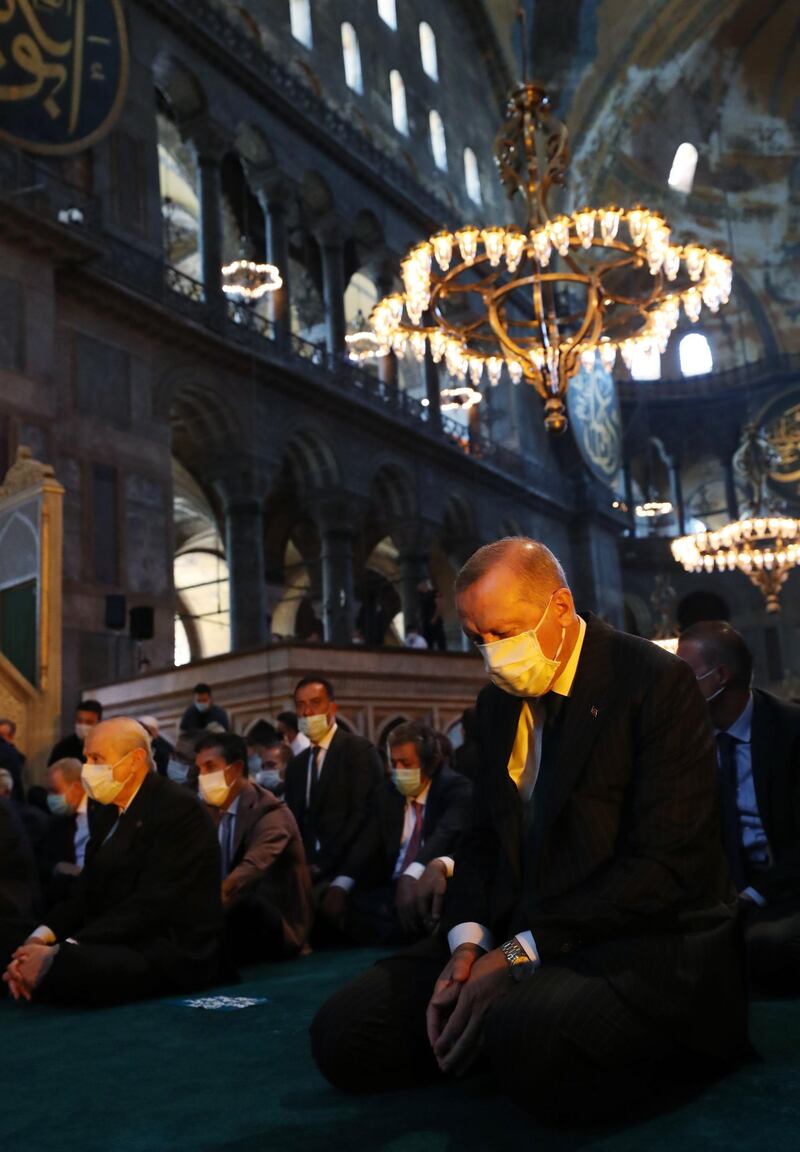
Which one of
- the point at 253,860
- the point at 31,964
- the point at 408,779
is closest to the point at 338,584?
the point at 408,779

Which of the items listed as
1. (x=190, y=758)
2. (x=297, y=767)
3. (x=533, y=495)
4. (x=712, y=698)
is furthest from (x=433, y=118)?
(x=712, y=698)

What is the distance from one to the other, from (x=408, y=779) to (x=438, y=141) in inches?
688

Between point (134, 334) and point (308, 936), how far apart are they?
9577 mm

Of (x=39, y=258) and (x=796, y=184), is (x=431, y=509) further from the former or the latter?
(x=796, y=184)

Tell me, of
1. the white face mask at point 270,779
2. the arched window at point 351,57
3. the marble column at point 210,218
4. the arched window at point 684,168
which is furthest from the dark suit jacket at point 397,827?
the arched window at point 684,168

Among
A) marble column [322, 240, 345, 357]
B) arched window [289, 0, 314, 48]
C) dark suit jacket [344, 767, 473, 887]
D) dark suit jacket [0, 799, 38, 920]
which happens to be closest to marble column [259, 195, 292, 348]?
marble column [322, 240, 345, 357]

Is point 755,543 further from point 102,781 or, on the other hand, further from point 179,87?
point 102,781

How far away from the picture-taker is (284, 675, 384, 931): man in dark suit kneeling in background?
4906mm

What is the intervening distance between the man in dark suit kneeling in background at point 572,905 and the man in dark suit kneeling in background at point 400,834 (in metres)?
2.14

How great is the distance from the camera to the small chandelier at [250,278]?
1498 cm

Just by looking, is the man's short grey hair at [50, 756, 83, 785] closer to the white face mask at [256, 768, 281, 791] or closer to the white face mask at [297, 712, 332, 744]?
the white face mask at [297, 712, 332, 744]

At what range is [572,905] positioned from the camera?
1953 millimetres

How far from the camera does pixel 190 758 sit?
6.80 metres

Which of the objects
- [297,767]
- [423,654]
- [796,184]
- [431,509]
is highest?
[796,184]
